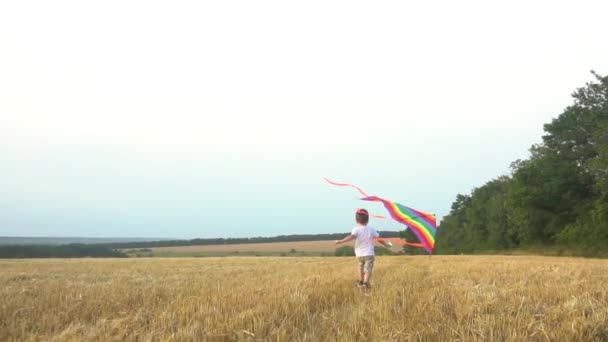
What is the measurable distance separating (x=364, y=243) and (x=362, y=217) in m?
0.58

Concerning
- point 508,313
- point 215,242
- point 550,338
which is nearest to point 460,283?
point 508,313

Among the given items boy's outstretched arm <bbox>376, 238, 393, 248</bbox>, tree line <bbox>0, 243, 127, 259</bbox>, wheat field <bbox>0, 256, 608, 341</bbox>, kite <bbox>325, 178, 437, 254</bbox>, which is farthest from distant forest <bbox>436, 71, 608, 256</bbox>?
tree line <bbox>0, 243, 127, 259</bbox>

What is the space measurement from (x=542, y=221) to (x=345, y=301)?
52217 mm

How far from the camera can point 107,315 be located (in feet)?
22.6

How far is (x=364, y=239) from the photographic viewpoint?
425 inches

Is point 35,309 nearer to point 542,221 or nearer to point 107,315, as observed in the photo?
point 107,315

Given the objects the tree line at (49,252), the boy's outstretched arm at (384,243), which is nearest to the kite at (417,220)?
the boy's outstretched arm at (384,243)

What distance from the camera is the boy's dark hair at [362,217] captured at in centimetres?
1105

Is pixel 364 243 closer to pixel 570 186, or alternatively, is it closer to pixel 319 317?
pixel 319 317

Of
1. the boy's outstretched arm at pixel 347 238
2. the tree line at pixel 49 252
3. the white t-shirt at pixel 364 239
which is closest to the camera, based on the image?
the boy's outstretched arm at pixel 347 238

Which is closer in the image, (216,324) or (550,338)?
(550,338)

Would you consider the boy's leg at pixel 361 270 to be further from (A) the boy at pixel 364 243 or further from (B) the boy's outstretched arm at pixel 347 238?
(B) the boy's outstretched arm at pixel 347 238

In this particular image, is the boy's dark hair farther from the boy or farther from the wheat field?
Result: the wheat field

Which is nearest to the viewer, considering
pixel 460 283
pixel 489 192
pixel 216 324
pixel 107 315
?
pixel 216 324
